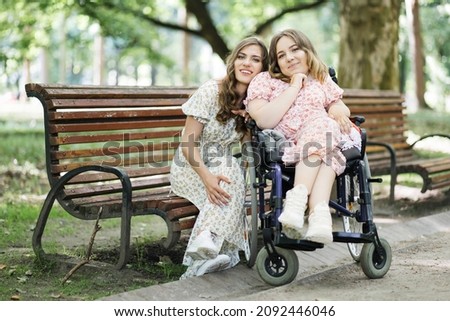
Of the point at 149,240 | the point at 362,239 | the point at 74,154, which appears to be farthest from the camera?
the point at 149,240

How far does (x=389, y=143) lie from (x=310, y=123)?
13.2 feet

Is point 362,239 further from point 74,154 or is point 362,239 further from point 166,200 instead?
point 74,154

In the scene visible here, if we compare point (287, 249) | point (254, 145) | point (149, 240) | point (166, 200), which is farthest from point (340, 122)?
point (149, 240)

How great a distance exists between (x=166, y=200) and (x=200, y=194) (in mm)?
252

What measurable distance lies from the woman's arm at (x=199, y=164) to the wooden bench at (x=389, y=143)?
2.96 m

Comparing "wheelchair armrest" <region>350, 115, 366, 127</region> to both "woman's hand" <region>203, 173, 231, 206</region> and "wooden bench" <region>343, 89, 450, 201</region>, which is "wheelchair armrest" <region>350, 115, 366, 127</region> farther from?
"wooden bench" <region>343, 89, 450, 201</region>

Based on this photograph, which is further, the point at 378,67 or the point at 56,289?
the point at 378,67

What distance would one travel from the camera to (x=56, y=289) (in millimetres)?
4410

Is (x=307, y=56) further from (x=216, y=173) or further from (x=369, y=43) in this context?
(x=369, y=43)

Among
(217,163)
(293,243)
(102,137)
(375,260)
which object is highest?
(102,137)

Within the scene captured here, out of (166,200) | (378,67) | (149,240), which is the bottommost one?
(149,240)

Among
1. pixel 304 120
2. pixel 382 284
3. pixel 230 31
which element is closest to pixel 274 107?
pixel 304 120

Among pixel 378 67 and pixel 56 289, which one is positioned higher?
pixel 378 67

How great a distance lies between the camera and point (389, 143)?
327 inches
